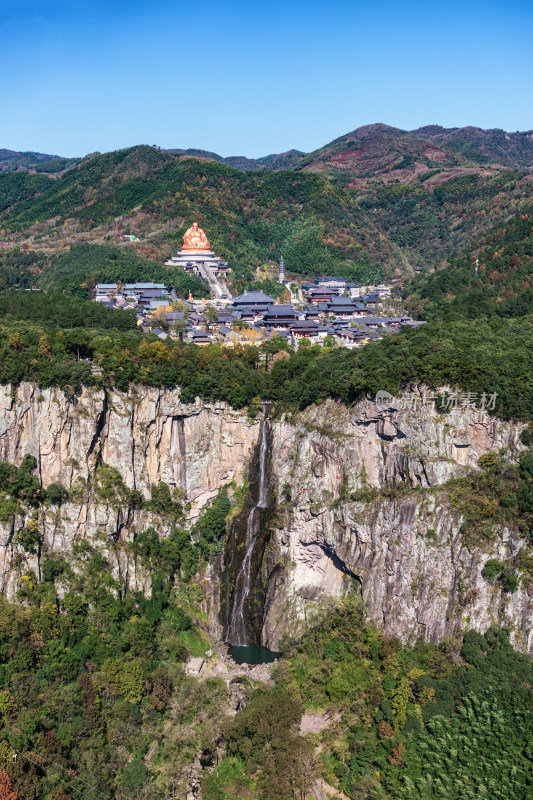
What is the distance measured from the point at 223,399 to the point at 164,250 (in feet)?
122

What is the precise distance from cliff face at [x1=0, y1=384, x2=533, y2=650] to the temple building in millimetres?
32944

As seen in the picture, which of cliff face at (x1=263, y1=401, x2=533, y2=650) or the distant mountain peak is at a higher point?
the distant mountain peak

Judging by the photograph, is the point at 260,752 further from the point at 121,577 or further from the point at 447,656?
the point at 121,577

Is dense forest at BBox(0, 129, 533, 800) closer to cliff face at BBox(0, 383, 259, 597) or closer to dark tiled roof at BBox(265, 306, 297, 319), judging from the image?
cliff face at BBox(0, 383, 259, 597)

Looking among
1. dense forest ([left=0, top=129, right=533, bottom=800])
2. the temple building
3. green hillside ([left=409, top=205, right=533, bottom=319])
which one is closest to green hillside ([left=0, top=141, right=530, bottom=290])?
the temple building

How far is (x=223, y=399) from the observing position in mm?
42844

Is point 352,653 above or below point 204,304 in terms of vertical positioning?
below

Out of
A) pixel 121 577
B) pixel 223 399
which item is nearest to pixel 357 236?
pixel 223 399

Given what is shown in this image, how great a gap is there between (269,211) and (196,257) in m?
21.3

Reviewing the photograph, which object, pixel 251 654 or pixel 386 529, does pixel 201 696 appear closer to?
pixel 251 654

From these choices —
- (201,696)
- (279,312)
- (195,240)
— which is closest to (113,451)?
(201,696)

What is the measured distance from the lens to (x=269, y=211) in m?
92.8

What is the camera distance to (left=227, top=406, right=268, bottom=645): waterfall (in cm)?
4031

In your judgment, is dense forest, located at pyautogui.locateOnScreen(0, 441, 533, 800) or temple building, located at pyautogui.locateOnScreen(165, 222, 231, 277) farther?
temple building, located at pyautogui.locateOnScreen(165, 222, 231, 277)
